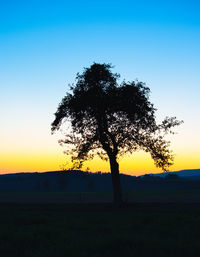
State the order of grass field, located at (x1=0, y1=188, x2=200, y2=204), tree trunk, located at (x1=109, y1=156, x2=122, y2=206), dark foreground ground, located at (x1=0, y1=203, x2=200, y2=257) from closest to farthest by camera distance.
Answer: dark foreground ground, located at (x1=0, y1=203, x2=200, y2=257) → tree trunk, located at (x1=109, y1=156, x2=122, y2=206) → grass field, located at (x1=0, y1=188, x2=200, y2=204)

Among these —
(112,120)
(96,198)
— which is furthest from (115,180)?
(96,198)

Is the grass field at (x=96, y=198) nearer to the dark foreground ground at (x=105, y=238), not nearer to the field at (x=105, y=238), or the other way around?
the dark foreground ground at (x=105, y=238)

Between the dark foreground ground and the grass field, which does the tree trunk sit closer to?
the grass field

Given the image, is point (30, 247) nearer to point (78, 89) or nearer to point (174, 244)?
point (174, 244)

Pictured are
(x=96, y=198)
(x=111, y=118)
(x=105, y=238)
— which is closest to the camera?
(x=105, y=238)

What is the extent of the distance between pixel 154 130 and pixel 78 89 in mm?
10131

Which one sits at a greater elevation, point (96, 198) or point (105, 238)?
point (96, 198)

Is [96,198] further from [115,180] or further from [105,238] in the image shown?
[105,238]

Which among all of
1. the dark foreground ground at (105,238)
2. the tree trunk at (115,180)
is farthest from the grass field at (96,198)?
the dark foreground ground at (105,238)

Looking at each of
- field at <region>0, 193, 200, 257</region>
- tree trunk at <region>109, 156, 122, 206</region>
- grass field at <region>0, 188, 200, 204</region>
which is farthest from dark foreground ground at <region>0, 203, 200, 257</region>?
grass field at <region>0, 188, 200, 204</region>

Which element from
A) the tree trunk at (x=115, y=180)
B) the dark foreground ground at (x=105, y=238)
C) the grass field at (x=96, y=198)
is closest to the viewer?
the dark foreground ground at (x=105, y=238)

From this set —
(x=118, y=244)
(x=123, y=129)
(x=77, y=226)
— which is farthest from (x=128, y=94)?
(x=118, y=244)

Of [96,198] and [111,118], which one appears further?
[96,198]

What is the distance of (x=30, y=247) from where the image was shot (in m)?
14.5
